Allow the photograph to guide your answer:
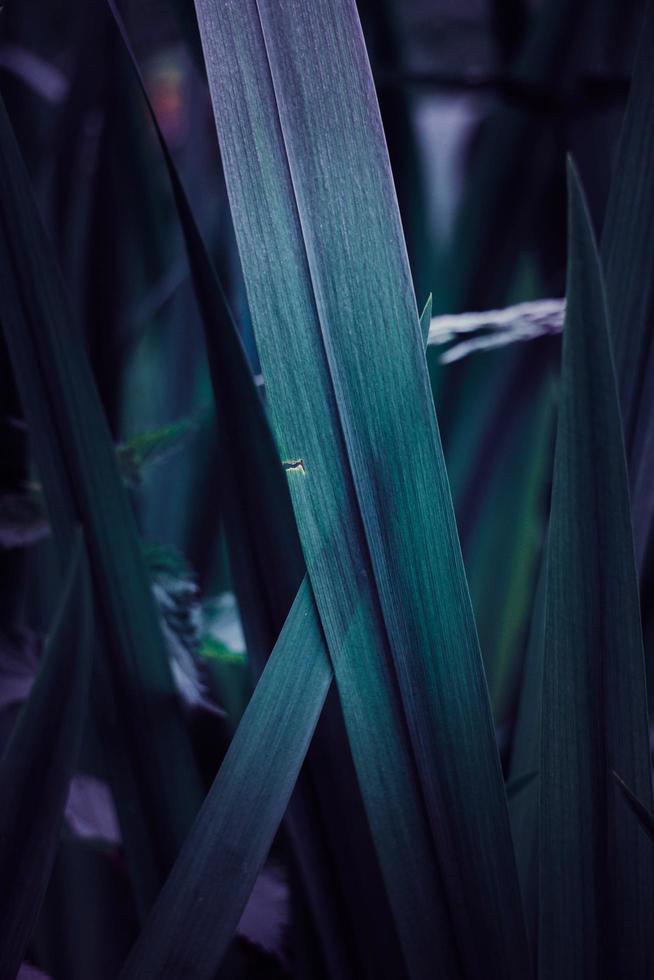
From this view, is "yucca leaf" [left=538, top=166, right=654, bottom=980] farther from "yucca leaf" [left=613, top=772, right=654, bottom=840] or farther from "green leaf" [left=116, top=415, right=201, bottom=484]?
"green leaf" [left=116, top=415, right=201, bottom=484]

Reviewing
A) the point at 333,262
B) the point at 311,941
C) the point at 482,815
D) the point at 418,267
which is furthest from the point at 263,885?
the point at 418,267

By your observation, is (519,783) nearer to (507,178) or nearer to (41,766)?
(41,766)

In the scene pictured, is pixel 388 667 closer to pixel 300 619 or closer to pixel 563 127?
pixel 300 619

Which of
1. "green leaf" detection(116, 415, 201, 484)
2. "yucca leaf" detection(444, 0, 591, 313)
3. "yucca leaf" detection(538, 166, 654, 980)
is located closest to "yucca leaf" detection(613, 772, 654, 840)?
"yucca leaf" detection(538, 166, 654, 980)

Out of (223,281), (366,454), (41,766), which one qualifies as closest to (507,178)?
(223,281)

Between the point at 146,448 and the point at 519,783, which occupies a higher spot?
the point at 146,448
